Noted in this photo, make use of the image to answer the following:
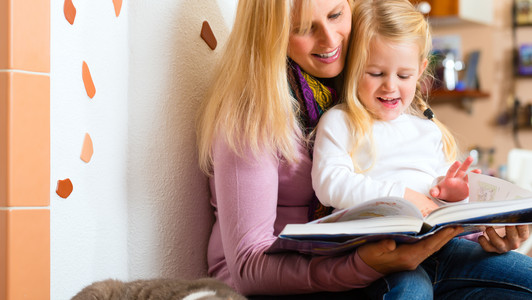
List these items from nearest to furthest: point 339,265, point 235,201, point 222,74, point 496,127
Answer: point 339,265 < point 235,201 < point 222,74 < point 496,127

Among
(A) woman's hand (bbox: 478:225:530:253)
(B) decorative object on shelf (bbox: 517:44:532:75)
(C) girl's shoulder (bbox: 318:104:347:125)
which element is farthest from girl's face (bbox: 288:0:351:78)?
(B) decorative object on shelf (bbox: 517:44:532:75)

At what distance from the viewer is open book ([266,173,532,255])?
853mm

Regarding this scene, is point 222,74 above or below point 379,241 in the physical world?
above

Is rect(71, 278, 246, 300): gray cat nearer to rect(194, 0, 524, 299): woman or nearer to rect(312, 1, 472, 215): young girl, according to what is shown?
rect(194, 0, 524, 299): woman

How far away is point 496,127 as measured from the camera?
4.39 meters

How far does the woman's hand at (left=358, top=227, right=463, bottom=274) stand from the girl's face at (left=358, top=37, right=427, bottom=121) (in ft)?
1.56

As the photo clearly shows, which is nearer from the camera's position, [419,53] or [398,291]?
[398,291]

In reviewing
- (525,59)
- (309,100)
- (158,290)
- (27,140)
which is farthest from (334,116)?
(525,59)

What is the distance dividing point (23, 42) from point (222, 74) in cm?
50

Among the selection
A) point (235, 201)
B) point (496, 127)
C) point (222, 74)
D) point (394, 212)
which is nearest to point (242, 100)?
point (222, 74)

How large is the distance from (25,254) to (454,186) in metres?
0.90

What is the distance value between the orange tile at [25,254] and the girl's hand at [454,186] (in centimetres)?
83

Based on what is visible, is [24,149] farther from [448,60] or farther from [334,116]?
[448,60]

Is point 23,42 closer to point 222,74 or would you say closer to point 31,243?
point 31,243
